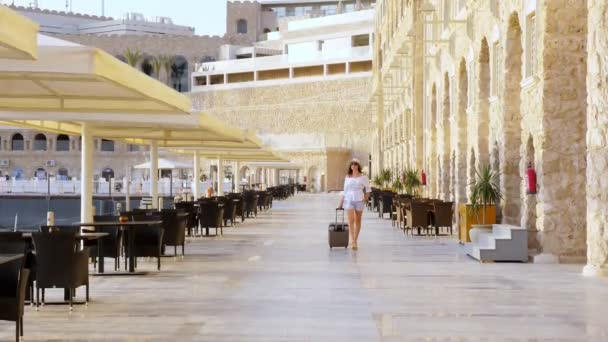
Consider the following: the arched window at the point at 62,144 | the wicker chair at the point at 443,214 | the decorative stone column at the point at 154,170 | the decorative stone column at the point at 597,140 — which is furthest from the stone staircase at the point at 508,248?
the arched window at the point at 62,144

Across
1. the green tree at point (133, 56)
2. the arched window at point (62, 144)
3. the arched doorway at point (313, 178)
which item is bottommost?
the arched doorway at point (313, 178)

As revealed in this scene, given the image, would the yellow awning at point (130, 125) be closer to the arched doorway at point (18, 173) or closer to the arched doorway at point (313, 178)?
the arched doorway at point (313, 178)

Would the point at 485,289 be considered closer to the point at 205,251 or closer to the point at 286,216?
the point at 205,251

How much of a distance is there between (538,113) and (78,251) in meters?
6.50

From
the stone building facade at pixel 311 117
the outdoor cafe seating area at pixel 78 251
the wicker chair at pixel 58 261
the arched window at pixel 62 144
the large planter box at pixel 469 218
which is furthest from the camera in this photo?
the arched window at pixel 62 144

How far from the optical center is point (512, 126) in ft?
49.1

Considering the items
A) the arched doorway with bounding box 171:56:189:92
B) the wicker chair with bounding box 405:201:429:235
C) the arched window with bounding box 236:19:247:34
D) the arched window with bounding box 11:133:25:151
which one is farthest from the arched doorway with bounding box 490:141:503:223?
the arched window with bounding box 236:19:247:34

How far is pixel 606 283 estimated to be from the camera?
1031cm

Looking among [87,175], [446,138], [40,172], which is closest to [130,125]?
[87,175]

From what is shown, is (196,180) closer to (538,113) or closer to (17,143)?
(538,113)

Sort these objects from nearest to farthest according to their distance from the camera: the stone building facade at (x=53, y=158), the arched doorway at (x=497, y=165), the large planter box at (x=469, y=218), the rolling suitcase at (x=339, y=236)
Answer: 1. the rolling suitcase at (x=339, y=236)
2. the large planter box at (x=469, y=218)
3. the arched doorway at (x=497, y=165)
4. the stone building facade at (x=53, y=158)

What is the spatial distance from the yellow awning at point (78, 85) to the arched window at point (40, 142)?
265ft

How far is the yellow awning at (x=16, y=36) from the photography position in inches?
246

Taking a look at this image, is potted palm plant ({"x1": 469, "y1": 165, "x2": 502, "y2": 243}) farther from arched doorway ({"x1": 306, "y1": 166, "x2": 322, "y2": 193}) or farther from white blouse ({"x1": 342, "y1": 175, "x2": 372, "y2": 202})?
arched doorway ({"x1": 306, "y1": 166, "x2": 322, "y2": 193})
